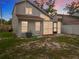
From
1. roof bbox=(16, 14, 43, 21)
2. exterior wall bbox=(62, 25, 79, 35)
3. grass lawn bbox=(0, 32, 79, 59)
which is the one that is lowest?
grass lawn bbox=(0, 32, 79, 59)

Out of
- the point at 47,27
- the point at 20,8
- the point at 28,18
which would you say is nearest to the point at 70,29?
the point at 47,27

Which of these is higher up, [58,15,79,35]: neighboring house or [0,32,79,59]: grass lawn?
[58,15,79,35]: neighboring house

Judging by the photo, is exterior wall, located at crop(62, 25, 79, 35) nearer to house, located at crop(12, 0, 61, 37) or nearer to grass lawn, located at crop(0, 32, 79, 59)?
house, located at crop(12, 0, 61, 37)

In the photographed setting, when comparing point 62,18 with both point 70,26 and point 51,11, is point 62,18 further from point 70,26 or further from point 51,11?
point 51,11

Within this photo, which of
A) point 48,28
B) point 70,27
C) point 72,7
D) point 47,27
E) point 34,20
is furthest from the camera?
point 72,7

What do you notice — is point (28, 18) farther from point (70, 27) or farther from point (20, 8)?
point (70, 27)

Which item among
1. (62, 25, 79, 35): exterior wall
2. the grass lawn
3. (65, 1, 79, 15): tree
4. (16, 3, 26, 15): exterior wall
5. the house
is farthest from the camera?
(65, 1, 79, 15): tree

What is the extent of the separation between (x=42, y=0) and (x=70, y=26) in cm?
1707

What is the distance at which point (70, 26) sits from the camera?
2773cm

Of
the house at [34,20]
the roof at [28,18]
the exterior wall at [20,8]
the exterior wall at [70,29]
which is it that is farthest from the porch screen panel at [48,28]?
the exterior wall at [20,8]

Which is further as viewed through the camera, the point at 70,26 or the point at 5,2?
the point at 5,2

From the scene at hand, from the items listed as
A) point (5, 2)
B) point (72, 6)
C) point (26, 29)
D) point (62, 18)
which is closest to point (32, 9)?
point (26, 29)

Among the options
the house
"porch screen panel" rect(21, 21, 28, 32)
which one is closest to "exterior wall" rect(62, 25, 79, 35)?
the house

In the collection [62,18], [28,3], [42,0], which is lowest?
[62,18]
